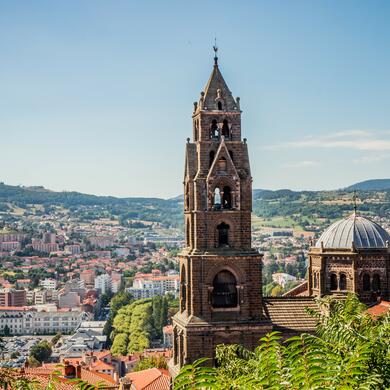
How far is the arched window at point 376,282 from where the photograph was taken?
31.6 m

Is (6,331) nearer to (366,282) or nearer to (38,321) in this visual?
(38,321)

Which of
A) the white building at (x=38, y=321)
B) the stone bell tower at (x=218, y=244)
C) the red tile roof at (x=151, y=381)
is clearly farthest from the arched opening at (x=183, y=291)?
the white building at (x=38, y=321)

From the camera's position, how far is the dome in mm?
31766

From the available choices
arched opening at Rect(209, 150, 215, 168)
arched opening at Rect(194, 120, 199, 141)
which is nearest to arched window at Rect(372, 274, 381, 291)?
arched opening at Rect(209, 150, 215, 168)

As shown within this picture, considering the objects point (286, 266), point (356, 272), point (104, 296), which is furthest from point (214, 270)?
point (286, 266)

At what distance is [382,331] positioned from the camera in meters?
9.94

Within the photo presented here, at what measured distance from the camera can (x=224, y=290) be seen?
26844 mm

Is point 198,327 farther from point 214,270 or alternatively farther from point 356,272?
point 356,272

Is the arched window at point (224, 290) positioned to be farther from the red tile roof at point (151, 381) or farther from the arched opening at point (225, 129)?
the red tile roof at point (151, 381)

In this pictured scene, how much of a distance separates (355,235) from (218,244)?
8.28 meters

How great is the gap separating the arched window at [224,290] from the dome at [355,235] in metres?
7.33

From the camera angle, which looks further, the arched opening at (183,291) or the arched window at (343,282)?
the arched window at (343,282)

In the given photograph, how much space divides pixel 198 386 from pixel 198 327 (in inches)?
750

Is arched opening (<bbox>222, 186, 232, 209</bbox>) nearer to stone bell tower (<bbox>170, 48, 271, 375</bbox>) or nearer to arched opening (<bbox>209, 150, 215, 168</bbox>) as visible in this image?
stone bell tower (<bbox>170, 48, 271, 375</bbox>)
